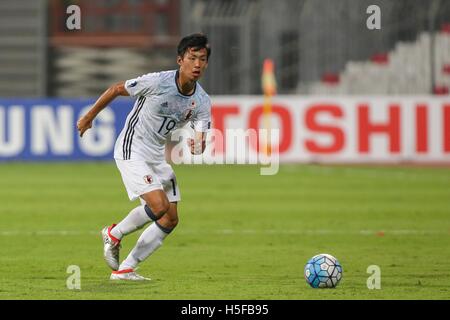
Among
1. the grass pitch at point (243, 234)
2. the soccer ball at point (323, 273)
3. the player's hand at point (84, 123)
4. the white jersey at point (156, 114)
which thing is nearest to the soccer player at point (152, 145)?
the white jersey at point (156, 114)

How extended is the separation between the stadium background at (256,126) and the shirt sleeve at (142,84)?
168cm

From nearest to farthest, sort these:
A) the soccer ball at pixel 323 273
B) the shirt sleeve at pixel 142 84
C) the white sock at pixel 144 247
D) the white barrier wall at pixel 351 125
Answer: the soccer ball at pixel 323 273 < the shirt sleeve at pixel 142 84 < the white sock at pixel 144 247 < the white barrier wall at pixel 351 125

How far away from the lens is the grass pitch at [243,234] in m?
10.2

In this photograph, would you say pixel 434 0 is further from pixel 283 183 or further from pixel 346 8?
pixel 283 183

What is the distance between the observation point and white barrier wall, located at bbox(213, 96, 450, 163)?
28.2 m

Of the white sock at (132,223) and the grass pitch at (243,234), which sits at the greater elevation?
the white sock at (132,223)

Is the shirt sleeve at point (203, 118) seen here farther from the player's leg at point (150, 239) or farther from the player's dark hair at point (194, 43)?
the player's leg at point (150, 239)

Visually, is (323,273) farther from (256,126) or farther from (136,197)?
(256,126)

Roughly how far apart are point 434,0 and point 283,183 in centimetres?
838

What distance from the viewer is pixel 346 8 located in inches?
1254

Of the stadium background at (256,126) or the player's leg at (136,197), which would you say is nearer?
the player's leg at (136,197)

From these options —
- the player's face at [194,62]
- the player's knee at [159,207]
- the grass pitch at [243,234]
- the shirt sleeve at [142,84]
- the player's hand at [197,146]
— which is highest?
the player's face at [194,62]

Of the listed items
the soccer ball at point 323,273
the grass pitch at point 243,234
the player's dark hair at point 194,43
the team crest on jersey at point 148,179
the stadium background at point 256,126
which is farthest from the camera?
the stadium background at point 256,126

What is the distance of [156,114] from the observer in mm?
10688
